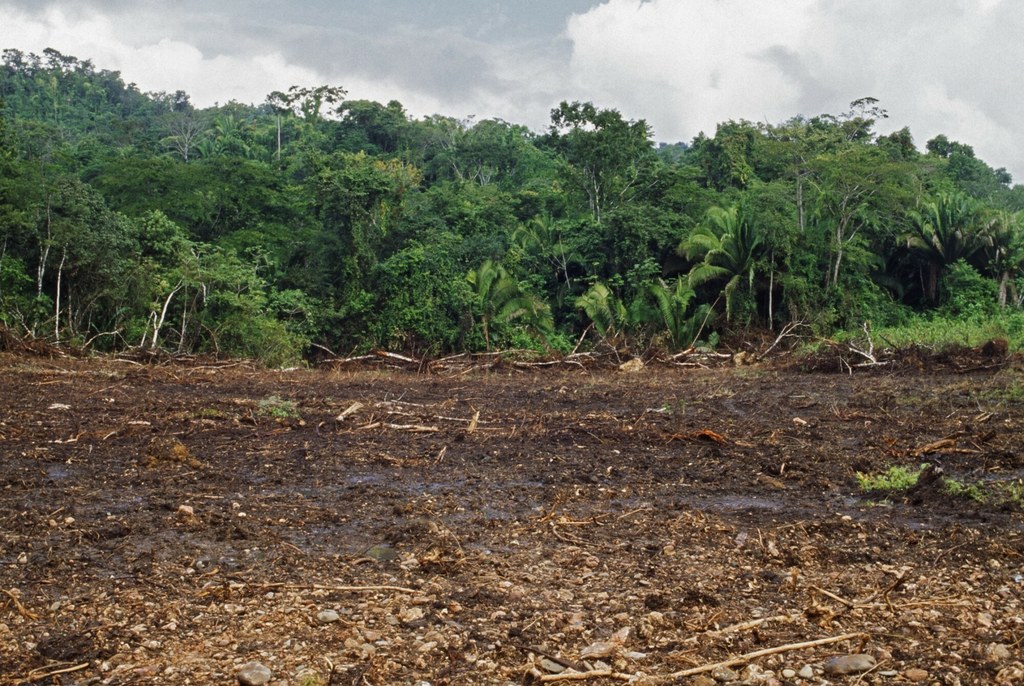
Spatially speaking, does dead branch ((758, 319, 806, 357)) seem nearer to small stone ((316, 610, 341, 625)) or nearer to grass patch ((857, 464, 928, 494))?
grass patch ((857, 464, 928, 494))

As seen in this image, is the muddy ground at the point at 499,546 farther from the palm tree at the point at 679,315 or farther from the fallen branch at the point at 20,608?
the palm tree at the point at 679,315

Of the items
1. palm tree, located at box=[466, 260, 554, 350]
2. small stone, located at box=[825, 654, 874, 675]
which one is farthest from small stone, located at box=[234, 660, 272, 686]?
palm tree, located at box=[466, 260, 554, 350]

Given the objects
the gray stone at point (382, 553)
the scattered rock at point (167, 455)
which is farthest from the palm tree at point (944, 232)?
the gray stone at point (382, 553)

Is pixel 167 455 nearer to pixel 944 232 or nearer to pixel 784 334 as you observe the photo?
pixel 784 334

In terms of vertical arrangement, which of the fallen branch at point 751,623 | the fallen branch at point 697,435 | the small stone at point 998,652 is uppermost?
the fallen branch at point 697,435

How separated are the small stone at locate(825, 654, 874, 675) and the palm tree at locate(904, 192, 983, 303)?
23.0 metres

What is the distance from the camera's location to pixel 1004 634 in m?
3.68

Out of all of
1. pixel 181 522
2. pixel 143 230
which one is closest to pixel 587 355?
pixel 143 230

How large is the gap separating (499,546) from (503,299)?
56.7 ft

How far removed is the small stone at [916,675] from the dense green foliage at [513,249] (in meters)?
14.6

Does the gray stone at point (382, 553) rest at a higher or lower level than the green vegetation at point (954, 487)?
lower

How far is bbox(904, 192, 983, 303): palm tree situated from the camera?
24.1 metres

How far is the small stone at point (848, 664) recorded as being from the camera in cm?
338

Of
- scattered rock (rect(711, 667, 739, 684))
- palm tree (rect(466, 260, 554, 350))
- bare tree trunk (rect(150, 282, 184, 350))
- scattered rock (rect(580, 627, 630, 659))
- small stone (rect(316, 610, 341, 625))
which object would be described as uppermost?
palm tree (rect(466, 260, 554, 350))
